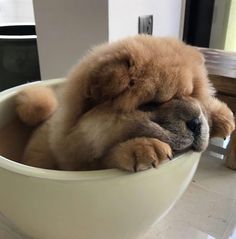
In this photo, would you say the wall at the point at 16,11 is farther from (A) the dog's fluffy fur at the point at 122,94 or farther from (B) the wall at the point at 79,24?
(A) the dog's fluffy fur at the point at 122,94

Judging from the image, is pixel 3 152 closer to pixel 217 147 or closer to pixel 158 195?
pixel 158 195

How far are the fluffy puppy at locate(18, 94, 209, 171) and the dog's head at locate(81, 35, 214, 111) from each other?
1 cm

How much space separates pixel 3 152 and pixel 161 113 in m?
0.28

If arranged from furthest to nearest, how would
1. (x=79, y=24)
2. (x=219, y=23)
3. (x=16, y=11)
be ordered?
(x=16, y=11) → (x=219, y=23) → (x=79, y=24)

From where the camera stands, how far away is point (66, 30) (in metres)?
0.73

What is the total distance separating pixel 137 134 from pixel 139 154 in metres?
0.04

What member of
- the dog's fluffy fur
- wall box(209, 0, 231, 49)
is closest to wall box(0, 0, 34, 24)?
wall box(209, 0, 231, 49)

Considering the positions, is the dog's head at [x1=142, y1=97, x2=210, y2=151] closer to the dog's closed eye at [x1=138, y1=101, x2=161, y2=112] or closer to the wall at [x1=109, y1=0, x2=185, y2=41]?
the dog's closed eye at [x1=138, y1=101, x2=161, y2=112]

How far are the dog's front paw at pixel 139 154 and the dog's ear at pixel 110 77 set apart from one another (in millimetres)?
57

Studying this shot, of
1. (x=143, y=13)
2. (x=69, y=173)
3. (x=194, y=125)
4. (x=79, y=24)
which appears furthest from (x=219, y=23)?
(x=69, y=173)

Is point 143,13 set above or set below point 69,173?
above

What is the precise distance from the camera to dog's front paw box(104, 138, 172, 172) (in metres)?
0.32

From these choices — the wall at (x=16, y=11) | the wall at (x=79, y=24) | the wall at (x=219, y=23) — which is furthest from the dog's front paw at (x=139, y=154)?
the wall at (x=16, y=11)

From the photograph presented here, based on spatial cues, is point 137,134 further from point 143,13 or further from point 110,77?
point 143,13
